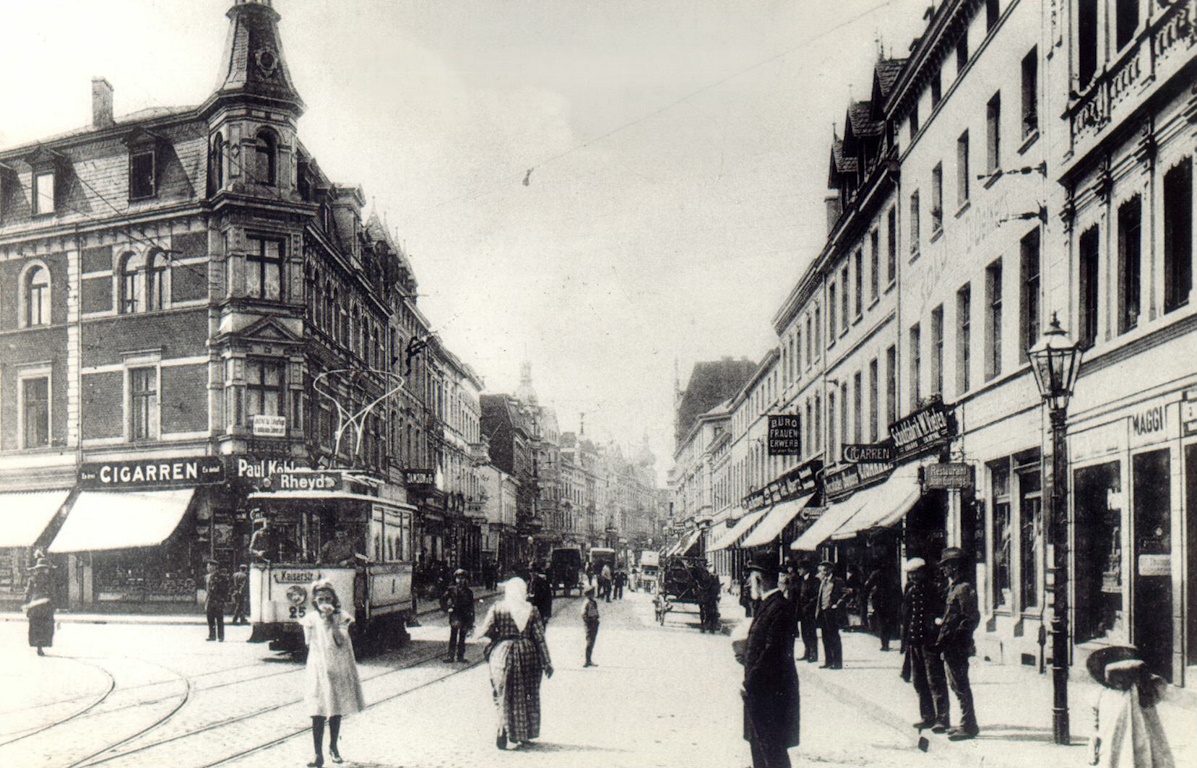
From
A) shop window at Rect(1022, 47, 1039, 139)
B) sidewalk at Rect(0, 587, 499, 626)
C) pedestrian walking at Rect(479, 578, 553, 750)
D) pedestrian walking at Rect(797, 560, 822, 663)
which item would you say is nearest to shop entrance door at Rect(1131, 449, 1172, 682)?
pedestrian walking at Rect(797, 560, 822, 663)

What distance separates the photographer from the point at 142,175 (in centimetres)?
3055

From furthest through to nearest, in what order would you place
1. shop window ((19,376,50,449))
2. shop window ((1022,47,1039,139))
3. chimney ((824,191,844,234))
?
chimney ((824,191,844,234)) → shop window ((19,376,50,449)) → shop window ((1022,47,1039,139))

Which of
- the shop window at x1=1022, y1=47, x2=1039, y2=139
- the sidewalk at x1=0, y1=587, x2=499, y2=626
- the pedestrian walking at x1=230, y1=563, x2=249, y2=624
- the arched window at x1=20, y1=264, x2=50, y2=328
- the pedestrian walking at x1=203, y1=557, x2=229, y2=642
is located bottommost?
the sidewalk at x1=0, y1=587, x2=499, y2=626

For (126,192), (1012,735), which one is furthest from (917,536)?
(126,192)

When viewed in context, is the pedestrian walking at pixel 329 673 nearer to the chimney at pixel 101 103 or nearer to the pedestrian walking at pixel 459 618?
the pedestrian walking at pixel 459 618

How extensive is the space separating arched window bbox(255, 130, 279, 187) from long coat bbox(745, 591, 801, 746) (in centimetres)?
2549

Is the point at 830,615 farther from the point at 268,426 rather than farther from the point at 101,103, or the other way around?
the point at 101,103

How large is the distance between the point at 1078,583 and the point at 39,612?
15657 millimetres

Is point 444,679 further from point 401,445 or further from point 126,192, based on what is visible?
point 401,445

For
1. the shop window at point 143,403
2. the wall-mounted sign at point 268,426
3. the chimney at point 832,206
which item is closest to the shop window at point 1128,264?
the chimney at point 832,206

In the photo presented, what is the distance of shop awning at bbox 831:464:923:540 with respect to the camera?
64.1 ft

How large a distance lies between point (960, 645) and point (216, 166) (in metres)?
25.2

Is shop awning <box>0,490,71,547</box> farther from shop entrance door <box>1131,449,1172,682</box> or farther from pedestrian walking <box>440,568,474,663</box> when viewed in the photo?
shop entrance door <box>1131,449,1172,682</box>

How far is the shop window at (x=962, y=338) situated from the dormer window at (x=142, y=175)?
21.4 m
